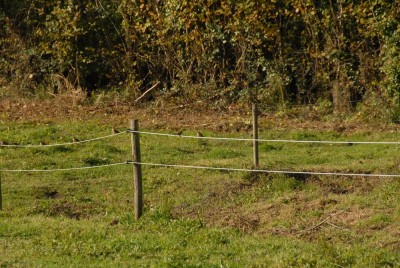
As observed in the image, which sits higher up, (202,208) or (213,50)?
(213,50)

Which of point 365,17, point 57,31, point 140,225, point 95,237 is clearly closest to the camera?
point 95,237

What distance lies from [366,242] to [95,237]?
3.09m

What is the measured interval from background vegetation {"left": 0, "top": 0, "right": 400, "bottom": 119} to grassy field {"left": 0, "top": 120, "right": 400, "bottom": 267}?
302 cm

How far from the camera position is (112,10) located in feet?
83.9

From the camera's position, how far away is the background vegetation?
73.2 ft

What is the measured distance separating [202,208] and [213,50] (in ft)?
37.9

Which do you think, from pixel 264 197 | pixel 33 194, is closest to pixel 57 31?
pixel 33 194

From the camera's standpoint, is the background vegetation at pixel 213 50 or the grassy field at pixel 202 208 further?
the background vegetation at pixel 213 50

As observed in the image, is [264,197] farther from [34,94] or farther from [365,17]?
[34,94]

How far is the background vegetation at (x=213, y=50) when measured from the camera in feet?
73.2

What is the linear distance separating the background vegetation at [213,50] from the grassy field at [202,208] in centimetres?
302

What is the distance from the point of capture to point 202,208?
1334 cm

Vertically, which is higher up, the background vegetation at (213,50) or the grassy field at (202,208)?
the background vegetation at (213,50)

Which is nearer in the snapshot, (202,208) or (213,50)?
(202,208)
